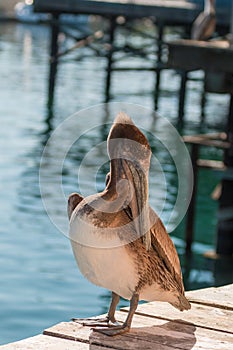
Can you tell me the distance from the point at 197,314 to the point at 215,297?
0.41m

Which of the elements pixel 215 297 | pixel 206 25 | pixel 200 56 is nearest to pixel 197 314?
pixel 215 297

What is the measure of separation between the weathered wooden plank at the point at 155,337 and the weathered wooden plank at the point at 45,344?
50 mm

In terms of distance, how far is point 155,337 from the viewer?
14.8 feet

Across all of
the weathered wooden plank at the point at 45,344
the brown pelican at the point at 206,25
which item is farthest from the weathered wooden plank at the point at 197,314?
the brown pelican at the point at 206,25

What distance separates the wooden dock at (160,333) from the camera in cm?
438

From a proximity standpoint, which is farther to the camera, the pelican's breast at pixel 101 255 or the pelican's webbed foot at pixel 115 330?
the pelican's webbed foot at pixel 115 330

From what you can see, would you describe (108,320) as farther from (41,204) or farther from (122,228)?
(41,204)

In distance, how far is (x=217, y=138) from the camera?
1345cm

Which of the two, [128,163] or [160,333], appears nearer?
[128,163]

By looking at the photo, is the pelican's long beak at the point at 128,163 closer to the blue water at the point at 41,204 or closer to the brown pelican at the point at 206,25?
the blue water at the point at 41,204

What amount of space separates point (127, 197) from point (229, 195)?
7.86m

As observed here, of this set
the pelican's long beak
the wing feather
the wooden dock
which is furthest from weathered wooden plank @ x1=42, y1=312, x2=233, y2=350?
the pelican's long beak

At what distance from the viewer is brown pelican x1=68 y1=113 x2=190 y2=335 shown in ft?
14.1

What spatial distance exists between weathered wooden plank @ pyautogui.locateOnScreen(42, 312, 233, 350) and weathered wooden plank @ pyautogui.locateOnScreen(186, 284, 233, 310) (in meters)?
0.43
